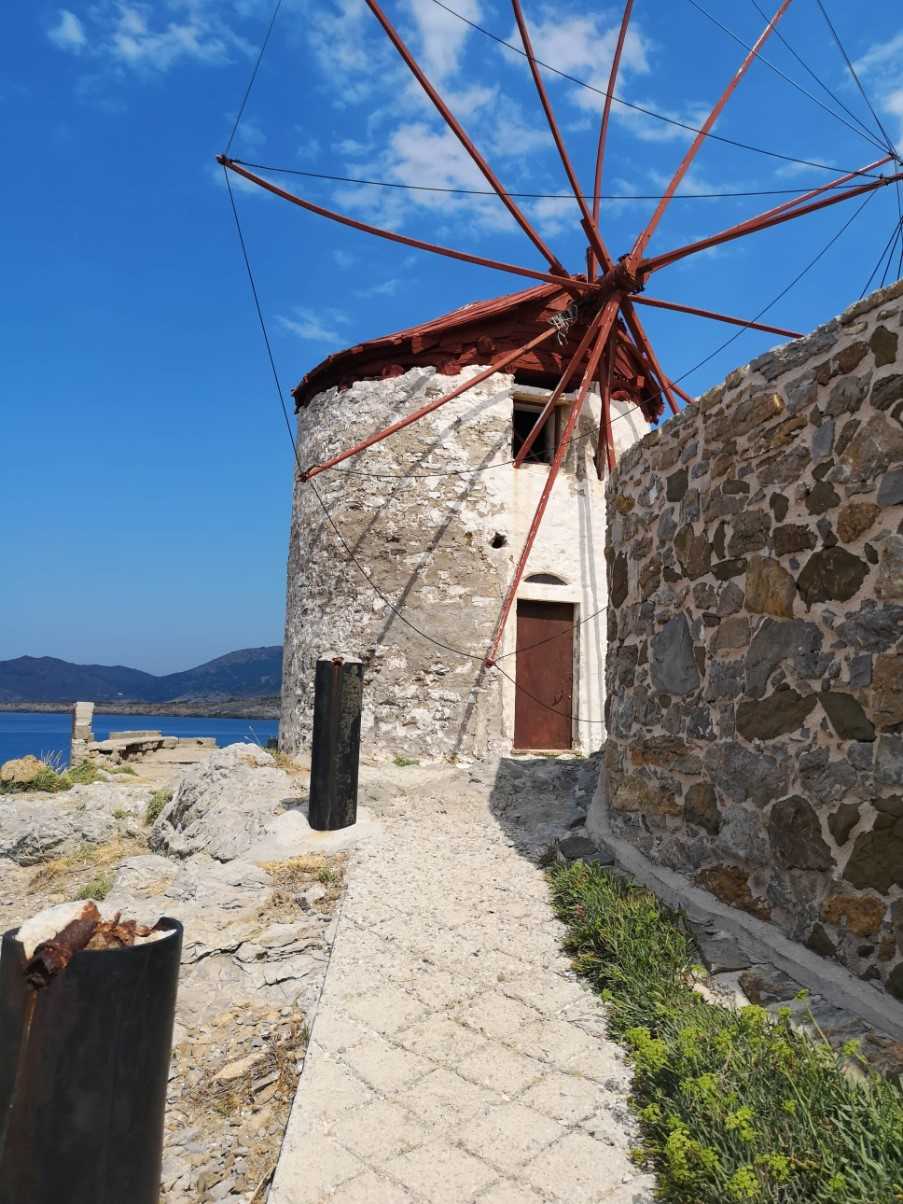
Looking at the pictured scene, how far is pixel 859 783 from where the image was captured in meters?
3.44

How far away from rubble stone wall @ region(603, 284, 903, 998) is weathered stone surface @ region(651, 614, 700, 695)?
13 mm

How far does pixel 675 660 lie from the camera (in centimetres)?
501

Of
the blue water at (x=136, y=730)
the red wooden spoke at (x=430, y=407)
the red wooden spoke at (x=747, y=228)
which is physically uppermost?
the red wooden spoke at (x=747, y=228)

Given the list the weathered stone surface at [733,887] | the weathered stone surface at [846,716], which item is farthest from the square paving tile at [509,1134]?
the weathered stone surface at [846,716]

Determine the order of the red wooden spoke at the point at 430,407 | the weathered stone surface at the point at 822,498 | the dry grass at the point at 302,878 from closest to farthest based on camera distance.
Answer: the weathered stone surface at the point at 822,498, the dry grass at the point at 302,878, the red wooden spoke at the point at 430,407

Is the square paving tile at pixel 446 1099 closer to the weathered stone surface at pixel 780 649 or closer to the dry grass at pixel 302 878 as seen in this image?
the dry grass at pixel 302 878

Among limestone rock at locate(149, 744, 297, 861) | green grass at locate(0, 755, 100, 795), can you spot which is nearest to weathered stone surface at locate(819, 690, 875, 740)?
limestone rock at locate(149, 744, 297, 861)

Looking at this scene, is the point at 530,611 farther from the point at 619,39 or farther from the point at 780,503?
the point at 619,39

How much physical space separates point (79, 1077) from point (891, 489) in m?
3.64

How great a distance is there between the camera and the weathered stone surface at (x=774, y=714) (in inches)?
151

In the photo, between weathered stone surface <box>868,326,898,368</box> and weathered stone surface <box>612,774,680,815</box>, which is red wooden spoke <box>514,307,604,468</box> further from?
weathered stone surface <box>868,326,898,368</box>

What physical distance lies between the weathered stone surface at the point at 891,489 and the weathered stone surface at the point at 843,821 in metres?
1.32

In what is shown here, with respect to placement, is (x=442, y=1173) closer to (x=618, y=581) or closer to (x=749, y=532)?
(x=749, y=532)

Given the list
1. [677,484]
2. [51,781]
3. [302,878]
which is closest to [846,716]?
[677,484]
